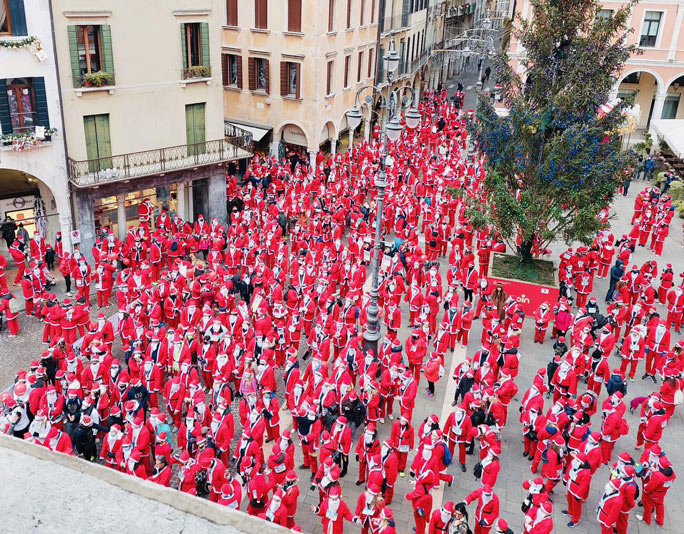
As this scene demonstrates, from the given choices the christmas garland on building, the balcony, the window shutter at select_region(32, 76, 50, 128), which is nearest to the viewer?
the christmas garland on building

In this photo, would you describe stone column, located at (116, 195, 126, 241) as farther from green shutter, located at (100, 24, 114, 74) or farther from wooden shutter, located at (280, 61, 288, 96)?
wooden shutter, located at (280, 61, 288, 96)

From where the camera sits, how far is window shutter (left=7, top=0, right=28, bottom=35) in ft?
63.2

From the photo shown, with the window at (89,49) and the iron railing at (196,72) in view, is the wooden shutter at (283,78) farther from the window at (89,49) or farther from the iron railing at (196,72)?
the window at (89,49)

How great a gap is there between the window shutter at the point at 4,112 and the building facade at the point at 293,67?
529 inches

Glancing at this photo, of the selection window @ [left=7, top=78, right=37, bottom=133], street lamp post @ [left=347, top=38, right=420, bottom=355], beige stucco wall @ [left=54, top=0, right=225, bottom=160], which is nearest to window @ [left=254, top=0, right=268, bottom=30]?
beige stucco wall @ [left=54, top=0, right=225, bottom=160]

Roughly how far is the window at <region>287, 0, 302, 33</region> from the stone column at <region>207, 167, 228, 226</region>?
880 centimetres

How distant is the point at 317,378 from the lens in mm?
13531

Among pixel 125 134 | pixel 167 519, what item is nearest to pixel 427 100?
pixel 125 134

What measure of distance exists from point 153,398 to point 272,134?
21.3 m

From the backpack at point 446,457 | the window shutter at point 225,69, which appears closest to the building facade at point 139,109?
the window shutter at point 225,69

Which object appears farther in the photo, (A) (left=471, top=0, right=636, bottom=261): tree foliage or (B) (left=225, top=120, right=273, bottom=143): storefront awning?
(B) (left=225, top=120, right=273, bottom=143): storefront awning

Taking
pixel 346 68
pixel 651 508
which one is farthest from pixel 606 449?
pixel 346 68

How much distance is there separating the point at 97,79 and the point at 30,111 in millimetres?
2472

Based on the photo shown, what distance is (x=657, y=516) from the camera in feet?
37.2
